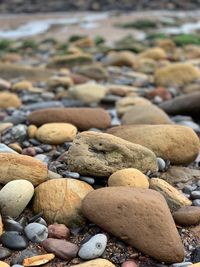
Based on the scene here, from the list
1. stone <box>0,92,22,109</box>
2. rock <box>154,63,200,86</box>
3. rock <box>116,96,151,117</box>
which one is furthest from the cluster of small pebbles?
rock <box>154,63,200,86</box>

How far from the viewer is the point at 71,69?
8180 millimetres

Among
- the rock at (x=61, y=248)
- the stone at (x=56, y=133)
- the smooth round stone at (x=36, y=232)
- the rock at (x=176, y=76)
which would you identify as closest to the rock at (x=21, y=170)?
the smooth round stone at (x=36, y=232)

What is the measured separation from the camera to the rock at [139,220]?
2342 millimetres

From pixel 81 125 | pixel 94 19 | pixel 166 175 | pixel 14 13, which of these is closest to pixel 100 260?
pixel 166 175

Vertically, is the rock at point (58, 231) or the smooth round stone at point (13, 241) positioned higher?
the smooth round stone at point (13, 241)

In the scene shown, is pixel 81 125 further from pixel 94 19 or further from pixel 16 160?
pixel 94 19

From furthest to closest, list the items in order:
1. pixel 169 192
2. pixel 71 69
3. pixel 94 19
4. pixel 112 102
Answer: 1. pixel 94 19
2. pixel 71 69
3. pixel 112 102
4. pixel 169 192

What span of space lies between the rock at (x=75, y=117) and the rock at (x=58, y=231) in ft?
5.75

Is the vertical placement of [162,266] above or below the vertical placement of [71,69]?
above

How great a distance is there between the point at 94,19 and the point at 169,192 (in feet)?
73.2

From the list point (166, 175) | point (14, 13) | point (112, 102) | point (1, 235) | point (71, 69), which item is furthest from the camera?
point (14, 13)

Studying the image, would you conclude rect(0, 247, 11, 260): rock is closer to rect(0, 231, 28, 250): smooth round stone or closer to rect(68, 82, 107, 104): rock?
rect(0, 231, 28, 250): smooth round stone

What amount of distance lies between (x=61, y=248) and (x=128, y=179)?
0.62 m

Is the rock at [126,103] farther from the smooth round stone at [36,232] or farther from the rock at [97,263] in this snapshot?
the rock at [97,263]
